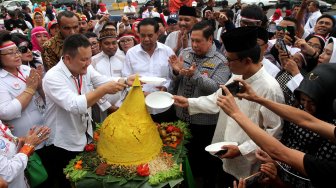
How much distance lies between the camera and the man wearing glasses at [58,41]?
4379 millimetres

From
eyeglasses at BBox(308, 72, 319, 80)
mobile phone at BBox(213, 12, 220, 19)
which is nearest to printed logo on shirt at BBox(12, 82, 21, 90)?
eyeglasses at BBox(308, 72, 319, 80)

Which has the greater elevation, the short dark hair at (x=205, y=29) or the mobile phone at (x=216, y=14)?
the short dark hair at (x=205, y=29)

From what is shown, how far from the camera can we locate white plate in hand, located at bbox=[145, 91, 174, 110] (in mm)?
2984

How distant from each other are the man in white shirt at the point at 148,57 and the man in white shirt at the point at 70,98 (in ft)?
2.71

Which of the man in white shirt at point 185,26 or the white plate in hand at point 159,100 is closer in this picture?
the white plate in hand at point 159,100

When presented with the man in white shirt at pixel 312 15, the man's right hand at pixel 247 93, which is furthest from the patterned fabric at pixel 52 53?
the man in white shirt at pixel 312 15

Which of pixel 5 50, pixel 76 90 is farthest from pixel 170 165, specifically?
pixel 5 50

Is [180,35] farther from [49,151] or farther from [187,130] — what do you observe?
[49,151]

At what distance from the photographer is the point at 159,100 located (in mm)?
3074

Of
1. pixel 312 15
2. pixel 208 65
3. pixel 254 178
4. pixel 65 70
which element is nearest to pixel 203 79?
pixel 208 65

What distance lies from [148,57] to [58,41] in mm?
1397

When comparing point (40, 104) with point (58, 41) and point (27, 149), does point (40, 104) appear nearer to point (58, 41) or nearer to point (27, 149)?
point (27, 149)

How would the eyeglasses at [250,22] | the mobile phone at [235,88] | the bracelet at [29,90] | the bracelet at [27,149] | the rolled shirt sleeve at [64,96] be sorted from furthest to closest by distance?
the eyeglasses at [250,22]
the bracelet at [29,90]
the rolled shirt sleeve at [64,96]
the bracelet at [27,149]
the mobile phone at [235,88]

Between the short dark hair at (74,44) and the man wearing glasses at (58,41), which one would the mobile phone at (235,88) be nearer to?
the short dark hair at (74,44)
